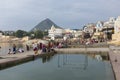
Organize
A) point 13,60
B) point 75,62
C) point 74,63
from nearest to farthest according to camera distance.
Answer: point 13,60 → point 74,63 → point 75,62

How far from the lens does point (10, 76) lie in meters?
21.5

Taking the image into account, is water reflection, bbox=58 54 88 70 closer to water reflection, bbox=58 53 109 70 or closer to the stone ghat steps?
water reflection, bbox=58 53 109 70

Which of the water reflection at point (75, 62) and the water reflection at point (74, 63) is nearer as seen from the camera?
the water reflection at point (74, 63)

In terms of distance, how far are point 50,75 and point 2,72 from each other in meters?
3.81

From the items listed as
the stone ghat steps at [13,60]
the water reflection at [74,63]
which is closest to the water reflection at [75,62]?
the water reflection at [74,63]

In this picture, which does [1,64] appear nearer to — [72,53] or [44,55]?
[44,55]

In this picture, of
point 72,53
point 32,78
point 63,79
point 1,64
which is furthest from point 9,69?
point 72,53

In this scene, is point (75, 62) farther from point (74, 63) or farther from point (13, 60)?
point (13, 60)

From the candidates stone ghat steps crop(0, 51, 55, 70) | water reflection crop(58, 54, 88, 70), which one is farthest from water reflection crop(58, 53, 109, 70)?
stone ghat steps crop(0, 51, 55, 70)

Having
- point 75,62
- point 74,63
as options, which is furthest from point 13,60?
point 75,62

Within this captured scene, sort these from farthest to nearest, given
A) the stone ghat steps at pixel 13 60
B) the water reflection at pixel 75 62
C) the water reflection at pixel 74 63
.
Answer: the water reflection at pixel 75 62
the water reflection at pixel 74 63
the stone ghat steps at pixel 13 60

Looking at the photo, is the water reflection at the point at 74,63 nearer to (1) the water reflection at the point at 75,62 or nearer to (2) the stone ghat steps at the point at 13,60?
(1) the water reflection at the point at 75,62

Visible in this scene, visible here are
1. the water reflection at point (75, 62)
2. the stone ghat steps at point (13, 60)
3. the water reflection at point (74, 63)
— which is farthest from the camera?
the water reflection at point (75, 62)

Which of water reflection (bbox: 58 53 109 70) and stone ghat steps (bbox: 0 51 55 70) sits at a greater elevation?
stone ghat steps (bbox: 0 51 55 70)
